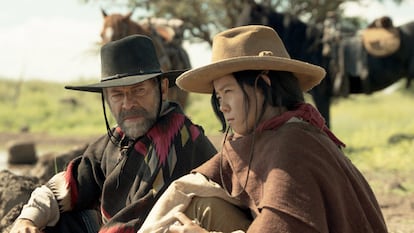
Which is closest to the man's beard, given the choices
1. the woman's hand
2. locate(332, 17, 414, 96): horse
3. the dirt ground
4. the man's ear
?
the man's ear

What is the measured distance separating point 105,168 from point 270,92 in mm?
1268

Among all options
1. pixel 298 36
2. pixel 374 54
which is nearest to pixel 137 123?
pixel 298 36

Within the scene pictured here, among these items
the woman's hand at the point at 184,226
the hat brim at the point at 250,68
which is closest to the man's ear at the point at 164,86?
the hat brim at the point at 250,68

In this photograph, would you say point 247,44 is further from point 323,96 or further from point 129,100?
point 323,96

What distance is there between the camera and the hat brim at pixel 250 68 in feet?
9.62

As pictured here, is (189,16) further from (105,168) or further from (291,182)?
(291,182)

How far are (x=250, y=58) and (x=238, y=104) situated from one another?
0.60ft

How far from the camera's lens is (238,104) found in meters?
3.00

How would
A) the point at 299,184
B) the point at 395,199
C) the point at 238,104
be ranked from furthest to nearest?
the point at 395,199
the point at 238,104
the point at 299,184

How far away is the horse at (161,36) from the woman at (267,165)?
6177 millimetres

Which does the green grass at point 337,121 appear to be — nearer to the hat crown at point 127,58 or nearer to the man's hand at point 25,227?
the hat crown at point 127,58

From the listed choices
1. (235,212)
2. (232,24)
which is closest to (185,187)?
(235,212)

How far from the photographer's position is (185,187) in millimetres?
3051

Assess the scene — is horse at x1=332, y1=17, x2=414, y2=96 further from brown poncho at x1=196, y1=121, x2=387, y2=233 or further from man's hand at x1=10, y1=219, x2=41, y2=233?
brown poncho at x1=196, y1=121, x2=387, y2=233
